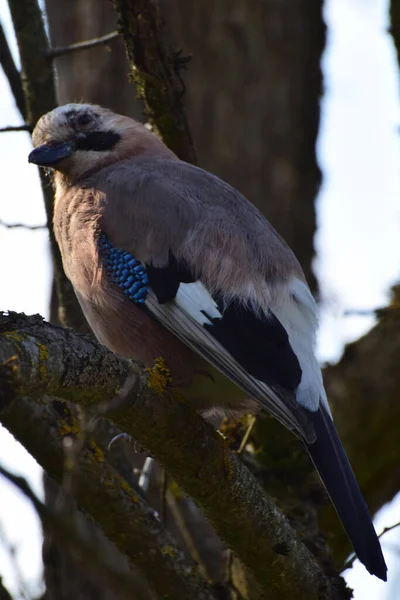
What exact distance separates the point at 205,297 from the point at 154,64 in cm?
155

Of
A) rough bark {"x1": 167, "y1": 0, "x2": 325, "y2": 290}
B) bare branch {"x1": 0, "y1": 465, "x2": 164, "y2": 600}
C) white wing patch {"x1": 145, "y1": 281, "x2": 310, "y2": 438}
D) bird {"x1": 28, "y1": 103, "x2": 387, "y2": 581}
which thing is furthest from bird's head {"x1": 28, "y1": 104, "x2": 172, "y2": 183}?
bare branch {"x1": 0, "y1": 465, "x2": 164, "y2": 600}

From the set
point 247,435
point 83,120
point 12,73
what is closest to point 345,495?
point 247,435

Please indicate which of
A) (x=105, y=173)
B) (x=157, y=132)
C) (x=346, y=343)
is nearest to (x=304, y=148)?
(x=346, y=343)

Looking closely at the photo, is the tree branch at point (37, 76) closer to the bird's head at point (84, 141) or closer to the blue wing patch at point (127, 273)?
the bird's head at point (84, 141)

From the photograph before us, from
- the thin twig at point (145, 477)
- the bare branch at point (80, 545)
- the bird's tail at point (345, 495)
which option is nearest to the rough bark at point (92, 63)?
the thin twig at point (145, 477)

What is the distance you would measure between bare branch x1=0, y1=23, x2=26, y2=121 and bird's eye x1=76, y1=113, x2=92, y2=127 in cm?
30

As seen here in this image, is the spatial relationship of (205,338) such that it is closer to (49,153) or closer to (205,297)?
(205,297)

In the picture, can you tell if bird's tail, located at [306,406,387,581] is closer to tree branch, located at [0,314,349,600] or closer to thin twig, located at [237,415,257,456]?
tree branch, located at [0,314,349,600]

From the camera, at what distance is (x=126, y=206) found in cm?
490

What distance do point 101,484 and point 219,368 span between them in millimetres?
744

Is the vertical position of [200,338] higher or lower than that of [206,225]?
lower

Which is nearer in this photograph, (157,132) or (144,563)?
(144,563)

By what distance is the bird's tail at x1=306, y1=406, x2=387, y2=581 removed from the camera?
4.14 meters

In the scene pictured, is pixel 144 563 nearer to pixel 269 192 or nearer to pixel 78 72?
pixel 269 192
